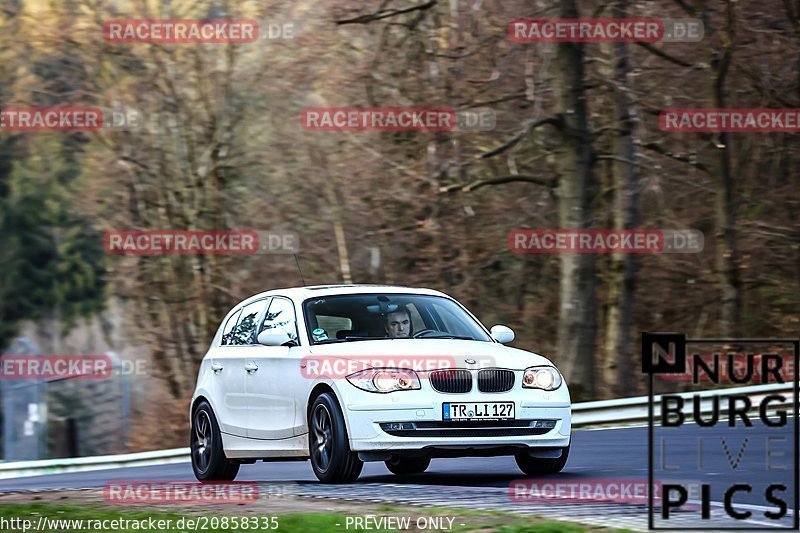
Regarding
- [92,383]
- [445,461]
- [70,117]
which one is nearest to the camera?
[445,461]

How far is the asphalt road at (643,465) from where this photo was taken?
40.7 ft

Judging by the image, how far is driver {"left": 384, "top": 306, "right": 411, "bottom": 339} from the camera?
1319 cm

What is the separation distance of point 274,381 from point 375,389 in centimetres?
147

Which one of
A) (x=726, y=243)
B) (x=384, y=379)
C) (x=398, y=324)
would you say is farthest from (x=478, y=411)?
(x=726, y=243)

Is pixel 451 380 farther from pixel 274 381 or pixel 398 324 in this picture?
pixel 274 381

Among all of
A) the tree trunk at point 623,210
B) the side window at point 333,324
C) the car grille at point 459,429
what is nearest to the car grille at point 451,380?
the car grille at point 459,429

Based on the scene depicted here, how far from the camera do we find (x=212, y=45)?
124 feet

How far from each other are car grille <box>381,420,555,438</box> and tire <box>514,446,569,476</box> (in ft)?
1.91

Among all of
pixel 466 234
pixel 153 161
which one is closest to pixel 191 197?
pixel 153 161

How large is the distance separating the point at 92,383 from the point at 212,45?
13.0m

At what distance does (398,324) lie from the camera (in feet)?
43.7

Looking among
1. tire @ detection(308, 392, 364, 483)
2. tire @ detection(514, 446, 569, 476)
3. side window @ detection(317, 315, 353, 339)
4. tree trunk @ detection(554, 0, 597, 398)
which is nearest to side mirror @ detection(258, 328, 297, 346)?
side window @ detection(317, 315, 353, 339)

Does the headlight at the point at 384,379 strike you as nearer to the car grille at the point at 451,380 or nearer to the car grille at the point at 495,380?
the car grille at the point at 451,380

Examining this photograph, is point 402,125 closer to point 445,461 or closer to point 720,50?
point 720,50
